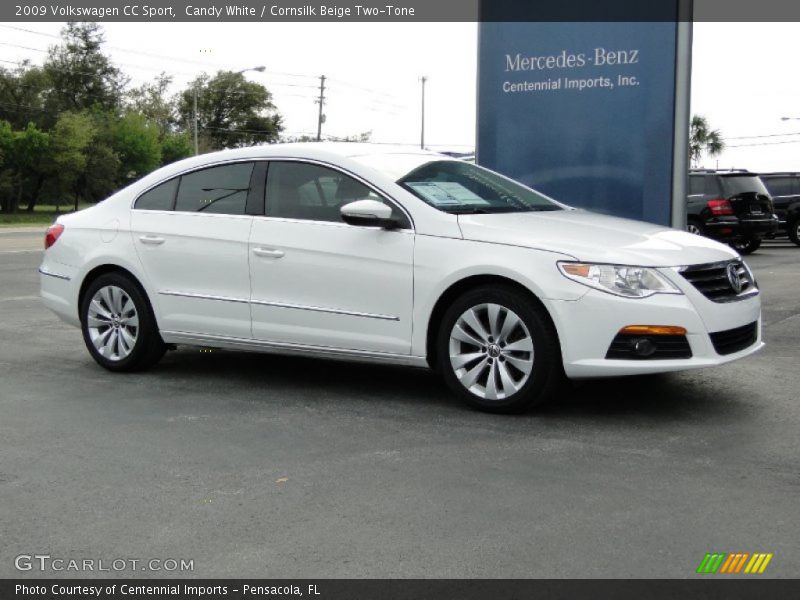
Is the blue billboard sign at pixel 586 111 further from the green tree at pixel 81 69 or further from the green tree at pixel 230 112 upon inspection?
the green tree at pixel 230 112

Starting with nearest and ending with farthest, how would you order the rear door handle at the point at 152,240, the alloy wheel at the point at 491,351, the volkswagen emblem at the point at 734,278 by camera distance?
the alloy wheel at the point at 491,351, the volkswagen emblem at the point at 734,278, the rear door handle at the point at 152,240

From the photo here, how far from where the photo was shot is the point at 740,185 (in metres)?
21.6

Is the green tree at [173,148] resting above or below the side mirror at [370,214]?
above

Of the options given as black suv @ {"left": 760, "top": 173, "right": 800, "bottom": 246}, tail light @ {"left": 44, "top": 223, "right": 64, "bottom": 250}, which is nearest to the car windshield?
tail light @ {"left": 44, "top": 223, "right": 64, "bottom": 250}

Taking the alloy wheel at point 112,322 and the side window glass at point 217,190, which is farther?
the alloy wheel at point 112,322

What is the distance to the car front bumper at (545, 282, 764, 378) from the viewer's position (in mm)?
5617

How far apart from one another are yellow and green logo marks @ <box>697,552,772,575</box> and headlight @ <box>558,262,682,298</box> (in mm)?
2113

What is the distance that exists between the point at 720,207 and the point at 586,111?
13868mm

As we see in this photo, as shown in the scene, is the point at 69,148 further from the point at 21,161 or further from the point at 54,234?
the point at 54,234

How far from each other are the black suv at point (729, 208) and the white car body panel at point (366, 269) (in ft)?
50.2

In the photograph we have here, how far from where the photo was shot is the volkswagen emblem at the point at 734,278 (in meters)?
6.02

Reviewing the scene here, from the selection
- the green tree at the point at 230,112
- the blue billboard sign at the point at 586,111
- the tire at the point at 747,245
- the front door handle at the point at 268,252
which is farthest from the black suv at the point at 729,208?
the green tree at the point at 230,112

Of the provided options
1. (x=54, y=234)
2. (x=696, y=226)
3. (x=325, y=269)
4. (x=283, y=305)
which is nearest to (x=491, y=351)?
(x=325, y=269)

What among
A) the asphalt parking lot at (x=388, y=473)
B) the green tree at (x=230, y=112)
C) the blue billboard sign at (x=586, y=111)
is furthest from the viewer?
the green tree at (x=230, y=112)
